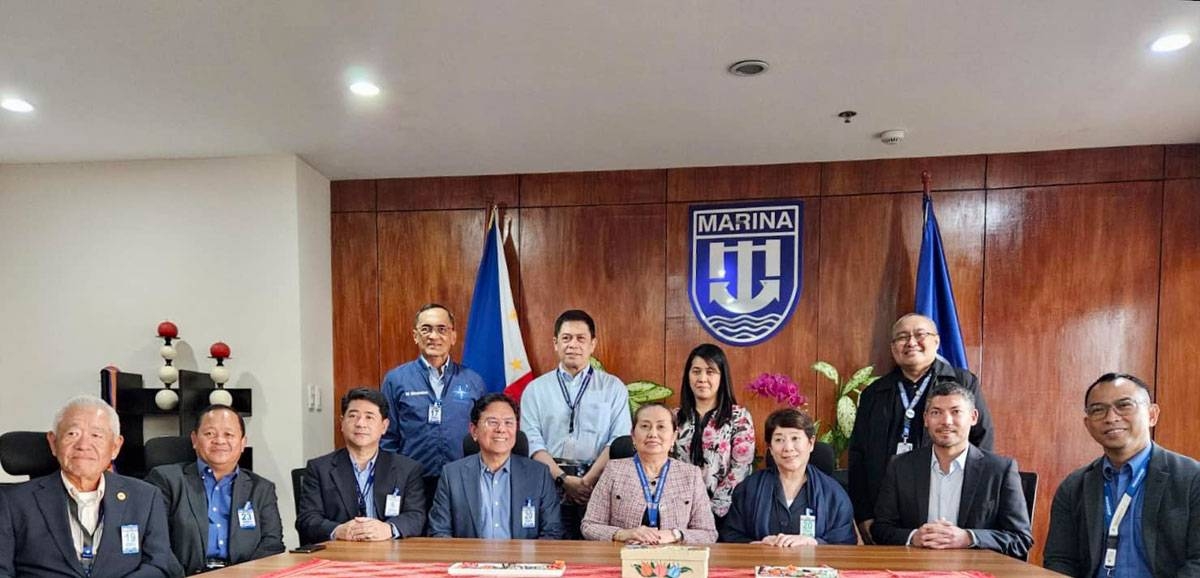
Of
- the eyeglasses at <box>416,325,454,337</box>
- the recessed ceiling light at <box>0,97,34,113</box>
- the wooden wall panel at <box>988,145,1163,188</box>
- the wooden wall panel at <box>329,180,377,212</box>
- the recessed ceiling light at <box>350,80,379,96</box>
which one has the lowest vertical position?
the eyeglasses at <box>416,325,454,337</box>

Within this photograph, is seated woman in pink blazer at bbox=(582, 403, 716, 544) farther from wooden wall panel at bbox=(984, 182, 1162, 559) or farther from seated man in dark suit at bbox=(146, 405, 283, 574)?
wooden wall panel at bbox=(984, 182, 1162, 559)

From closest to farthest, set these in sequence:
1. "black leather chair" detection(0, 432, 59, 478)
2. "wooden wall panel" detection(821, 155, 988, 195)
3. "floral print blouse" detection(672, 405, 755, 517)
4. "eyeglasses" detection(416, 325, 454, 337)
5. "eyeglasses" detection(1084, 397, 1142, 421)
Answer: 1. "eyeglasses" detection(1084, 397, 1142, 421)
2. "black leather chair" detection(0, 432, 59, 478)
3. "floral print blouse" detection(672, 405, 755, 517)
4. "eyeglasses" detection(416, 325, 454, 337)
5. "wooden wall panel" detection(821, 155, 988, 195)

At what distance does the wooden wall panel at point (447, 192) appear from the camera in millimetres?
4840

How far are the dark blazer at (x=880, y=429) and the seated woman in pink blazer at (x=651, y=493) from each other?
100cm

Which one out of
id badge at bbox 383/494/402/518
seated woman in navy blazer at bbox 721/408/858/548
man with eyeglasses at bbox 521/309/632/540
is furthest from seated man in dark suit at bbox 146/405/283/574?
seated woman in navy blazer at bbox 721/408/858/548

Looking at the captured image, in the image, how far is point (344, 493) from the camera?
286cm

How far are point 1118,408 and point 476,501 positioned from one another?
2.25 metres

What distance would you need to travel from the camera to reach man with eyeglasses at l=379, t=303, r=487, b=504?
3.76 metres

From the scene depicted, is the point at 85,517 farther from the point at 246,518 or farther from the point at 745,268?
the point at 745,268

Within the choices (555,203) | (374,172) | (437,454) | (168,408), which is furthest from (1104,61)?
(168,408)

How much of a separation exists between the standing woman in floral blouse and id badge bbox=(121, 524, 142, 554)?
198cm

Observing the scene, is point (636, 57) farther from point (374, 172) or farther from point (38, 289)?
point (38, 289)

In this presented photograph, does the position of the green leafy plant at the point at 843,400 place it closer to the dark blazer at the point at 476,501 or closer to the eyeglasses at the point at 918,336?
the eyeglasses at the point at 918,336

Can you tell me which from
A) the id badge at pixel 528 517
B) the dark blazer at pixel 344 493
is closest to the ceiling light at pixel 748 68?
the id badge at pixel 528 517
